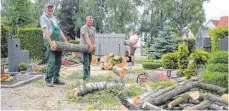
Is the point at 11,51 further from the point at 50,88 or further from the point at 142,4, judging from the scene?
the point at 142,4

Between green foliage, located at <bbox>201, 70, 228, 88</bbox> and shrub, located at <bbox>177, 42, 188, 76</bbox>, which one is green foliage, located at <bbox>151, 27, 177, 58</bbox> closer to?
shrub, located at <bbox>177, 42, 188, 76</bbox>

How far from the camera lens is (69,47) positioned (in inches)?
352

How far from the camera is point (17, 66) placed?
1124 cm

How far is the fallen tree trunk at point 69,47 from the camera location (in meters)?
8.27

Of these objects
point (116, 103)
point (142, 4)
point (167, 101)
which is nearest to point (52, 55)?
point (116, 103)

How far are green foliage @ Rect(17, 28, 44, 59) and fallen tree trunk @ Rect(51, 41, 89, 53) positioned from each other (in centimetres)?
887

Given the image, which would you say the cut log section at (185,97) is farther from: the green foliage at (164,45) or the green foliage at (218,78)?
the green foliage at (164,45)

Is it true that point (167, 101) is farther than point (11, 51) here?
No

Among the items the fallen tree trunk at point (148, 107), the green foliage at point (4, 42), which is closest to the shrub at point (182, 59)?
the fallen tree trunk at point (148, 107)

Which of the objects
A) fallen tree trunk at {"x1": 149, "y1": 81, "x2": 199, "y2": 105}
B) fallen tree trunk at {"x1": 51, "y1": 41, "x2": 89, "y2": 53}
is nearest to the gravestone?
fallen tree trunk at {"x1": 51, "y1": 41, "x2": 89, "y2": 53}

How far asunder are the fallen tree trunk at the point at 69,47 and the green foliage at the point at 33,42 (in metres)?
8.87

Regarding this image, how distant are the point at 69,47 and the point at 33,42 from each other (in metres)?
9.15

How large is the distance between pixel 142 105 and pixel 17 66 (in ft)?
22.6

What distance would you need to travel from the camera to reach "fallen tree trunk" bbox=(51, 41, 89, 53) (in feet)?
27.1
